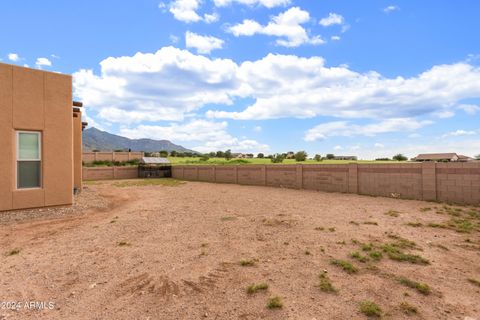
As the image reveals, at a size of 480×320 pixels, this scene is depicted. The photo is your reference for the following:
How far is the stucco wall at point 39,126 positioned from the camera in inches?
331

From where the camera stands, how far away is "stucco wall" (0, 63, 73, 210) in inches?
331

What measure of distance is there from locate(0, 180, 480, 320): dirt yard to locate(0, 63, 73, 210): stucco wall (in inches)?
28.3

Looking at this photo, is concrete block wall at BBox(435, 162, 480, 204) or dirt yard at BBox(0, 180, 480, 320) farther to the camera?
concrete block wall at BBox(435, 162, 480, 204)

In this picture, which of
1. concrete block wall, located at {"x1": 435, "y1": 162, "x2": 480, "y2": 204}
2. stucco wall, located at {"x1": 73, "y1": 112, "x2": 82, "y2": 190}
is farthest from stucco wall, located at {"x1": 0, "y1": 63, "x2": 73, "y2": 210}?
concrete block wall, located at {"x1": 435, "y1": 162, "x2": 480, "y2": 204}

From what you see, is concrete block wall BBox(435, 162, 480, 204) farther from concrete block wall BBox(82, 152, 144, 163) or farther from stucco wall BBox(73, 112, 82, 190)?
concrete block wall BBox(82, 152, 144, 163)

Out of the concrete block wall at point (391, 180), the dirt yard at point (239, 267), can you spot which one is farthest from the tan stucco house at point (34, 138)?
the concrete block wall at point (391, 180)

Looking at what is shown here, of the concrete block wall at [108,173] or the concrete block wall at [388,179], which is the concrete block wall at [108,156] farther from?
the concrete block wall at [388,179]

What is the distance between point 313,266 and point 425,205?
29.3 ft

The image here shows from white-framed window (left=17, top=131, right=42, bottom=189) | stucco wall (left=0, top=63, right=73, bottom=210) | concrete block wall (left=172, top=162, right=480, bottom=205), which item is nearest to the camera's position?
stucco wall (left=0, top=63, right=73, bottom=210)

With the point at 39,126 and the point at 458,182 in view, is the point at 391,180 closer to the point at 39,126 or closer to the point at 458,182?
the point at 458,182

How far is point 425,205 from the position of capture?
36.2ft

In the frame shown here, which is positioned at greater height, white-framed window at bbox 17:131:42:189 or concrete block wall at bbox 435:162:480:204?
white-framed window at bbox 17:131:42:189

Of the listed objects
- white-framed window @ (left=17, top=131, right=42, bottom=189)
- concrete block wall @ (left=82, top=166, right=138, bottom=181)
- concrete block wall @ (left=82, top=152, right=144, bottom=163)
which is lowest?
concrete block wall @ (left=82, top=166, right=138, bottom=181)

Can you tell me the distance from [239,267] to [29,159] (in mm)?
8544
